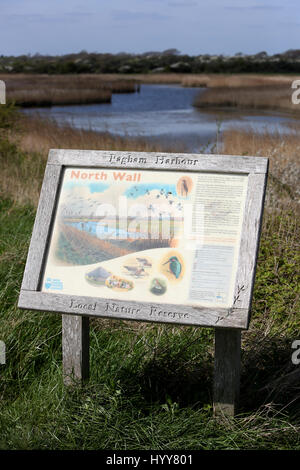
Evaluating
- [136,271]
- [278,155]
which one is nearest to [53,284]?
[136,271]

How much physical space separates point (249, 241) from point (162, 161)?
0.59 meters

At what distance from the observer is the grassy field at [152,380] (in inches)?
109

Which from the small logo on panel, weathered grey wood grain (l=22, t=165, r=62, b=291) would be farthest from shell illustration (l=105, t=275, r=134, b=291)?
weathered grey wood grain (l=22, t=165, r=62, b=291)

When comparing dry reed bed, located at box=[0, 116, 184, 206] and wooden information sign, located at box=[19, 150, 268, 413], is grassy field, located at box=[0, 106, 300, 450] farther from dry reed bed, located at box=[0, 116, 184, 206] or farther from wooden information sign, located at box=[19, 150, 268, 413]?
dry reed bed, located at box=[0, 116, 184, 206]

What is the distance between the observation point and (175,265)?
267 cm

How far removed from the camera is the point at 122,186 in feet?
9.50

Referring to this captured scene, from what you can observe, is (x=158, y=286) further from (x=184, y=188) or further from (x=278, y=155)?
(x=278, y=155)

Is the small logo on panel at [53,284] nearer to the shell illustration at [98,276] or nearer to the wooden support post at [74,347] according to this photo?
the shell illustration at [98,276]

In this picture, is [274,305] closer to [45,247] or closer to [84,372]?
[84,372]

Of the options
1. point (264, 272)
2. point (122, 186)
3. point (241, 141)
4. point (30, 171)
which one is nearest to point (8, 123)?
point (30, 171)

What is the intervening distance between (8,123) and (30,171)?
1503 mm

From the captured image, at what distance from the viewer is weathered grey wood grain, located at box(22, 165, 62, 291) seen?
2.78 m

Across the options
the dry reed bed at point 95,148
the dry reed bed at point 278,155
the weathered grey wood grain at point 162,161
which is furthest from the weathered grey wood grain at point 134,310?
the dry reed bed at point 95,148

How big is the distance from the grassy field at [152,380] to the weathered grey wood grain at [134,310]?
496 millimetres
